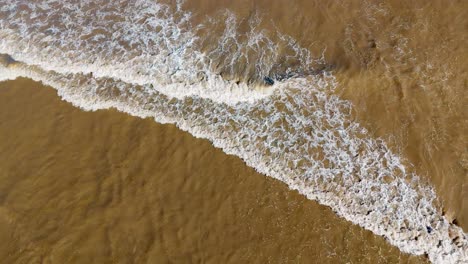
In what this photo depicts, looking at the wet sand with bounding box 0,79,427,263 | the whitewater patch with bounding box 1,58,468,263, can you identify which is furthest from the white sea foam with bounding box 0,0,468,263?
the wet sand with bounding box 0,79,427,263

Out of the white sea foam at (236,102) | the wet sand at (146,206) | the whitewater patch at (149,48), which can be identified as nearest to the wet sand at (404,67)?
the white sea foam at (236,102)

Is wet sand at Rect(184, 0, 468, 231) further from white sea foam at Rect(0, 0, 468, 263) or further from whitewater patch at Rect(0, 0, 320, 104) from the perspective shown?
whitewater patch at Rect(0, 0, 320, 104)

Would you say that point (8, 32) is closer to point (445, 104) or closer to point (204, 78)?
point (204, 78)

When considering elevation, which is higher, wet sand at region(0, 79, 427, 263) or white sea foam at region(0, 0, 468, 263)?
white sea foam at region(0, 0, 468, 263)

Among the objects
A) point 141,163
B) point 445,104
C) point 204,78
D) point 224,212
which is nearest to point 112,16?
point 204,78

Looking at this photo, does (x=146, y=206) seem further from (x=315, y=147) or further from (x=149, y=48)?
(x=149, y=48)
